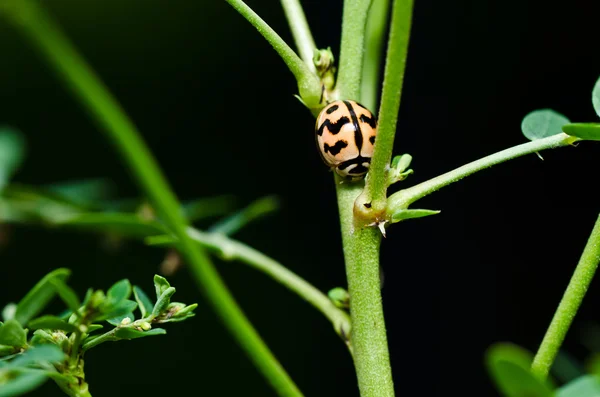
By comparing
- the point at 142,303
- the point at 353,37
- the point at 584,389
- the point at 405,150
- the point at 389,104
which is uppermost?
the point at 405,150

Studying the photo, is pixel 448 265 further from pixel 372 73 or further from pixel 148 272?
pixel 372 73

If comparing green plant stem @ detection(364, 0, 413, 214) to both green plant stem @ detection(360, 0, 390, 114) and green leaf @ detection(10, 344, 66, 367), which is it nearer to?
green plant stem @ detection(360, 0, 390, 114)

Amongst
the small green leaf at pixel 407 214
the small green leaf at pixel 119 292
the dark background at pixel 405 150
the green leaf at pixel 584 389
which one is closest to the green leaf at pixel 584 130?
the small green leaf at pixel 407 214

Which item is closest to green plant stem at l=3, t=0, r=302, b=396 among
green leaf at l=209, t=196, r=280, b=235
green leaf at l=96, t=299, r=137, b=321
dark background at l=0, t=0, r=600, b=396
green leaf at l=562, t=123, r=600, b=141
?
green leaf at l=96, t=299, r=137, b=321

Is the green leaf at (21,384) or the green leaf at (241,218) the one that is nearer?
the green leaf at (21,384)

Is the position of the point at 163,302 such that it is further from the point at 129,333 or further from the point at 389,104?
the point at 389,104

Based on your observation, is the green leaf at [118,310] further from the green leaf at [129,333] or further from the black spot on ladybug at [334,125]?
the black spot on ladybug at [334,125]

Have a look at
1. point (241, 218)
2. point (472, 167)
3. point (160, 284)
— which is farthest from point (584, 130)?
point (241, 218)
